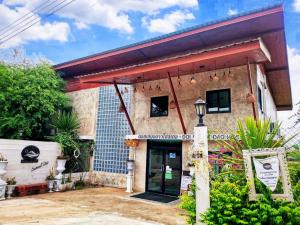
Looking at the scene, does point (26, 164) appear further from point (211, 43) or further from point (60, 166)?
point (211, 43)

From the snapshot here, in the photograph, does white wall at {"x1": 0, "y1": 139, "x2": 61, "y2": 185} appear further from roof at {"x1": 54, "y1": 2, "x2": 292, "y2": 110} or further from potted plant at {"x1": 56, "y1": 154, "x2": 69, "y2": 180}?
roof at {"x1": 54, "y1": 2, "x2": 292, "y2": 110}

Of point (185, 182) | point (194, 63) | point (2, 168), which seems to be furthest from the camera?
point (185, 182)

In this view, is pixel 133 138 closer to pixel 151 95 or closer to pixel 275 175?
pixel 151 95

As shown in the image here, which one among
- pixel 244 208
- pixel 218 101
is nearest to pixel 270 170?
pixel 244 208

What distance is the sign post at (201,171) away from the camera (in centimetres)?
471

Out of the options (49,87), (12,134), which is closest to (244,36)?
(49,87)

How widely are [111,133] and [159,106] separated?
11.0 ft

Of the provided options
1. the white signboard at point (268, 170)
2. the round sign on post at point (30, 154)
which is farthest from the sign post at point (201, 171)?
the round sign on post at point (30, 154)

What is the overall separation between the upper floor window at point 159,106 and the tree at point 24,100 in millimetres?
5631

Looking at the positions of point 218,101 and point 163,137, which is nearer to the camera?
point 218,101

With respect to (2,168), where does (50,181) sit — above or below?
below

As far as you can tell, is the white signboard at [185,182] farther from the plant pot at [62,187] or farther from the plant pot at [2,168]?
the plant pot at [2,168]

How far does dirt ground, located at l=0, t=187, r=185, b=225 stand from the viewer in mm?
6412

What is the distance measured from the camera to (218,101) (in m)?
9.84
